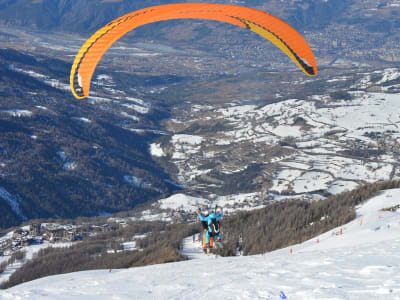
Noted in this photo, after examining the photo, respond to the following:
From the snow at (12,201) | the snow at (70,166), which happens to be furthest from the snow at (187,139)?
the snow at (12,201)

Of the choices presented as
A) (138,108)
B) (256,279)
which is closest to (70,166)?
(138,108)

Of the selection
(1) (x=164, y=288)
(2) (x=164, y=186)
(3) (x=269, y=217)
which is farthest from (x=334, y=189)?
(1) (x=164, y=288)

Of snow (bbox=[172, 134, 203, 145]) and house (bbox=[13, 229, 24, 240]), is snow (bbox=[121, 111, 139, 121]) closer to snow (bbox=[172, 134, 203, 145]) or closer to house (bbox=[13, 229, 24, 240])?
snow (bbox=[172, 134, 203, 145])

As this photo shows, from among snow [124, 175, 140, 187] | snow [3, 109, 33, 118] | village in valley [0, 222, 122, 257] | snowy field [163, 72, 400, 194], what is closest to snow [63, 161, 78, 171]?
snow [124, 175, 140, 187]

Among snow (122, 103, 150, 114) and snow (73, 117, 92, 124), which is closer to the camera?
snow (73, 117, 92, 124)

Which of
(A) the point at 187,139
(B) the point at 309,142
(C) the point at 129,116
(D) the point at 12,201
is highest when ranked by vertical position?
(C) the point at 129,116

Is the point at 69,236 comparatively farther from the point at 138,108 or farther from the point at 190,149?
the point at 138,108

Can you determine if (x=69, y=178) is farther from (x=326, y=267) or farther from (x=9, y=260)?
(x=326, y=267)
